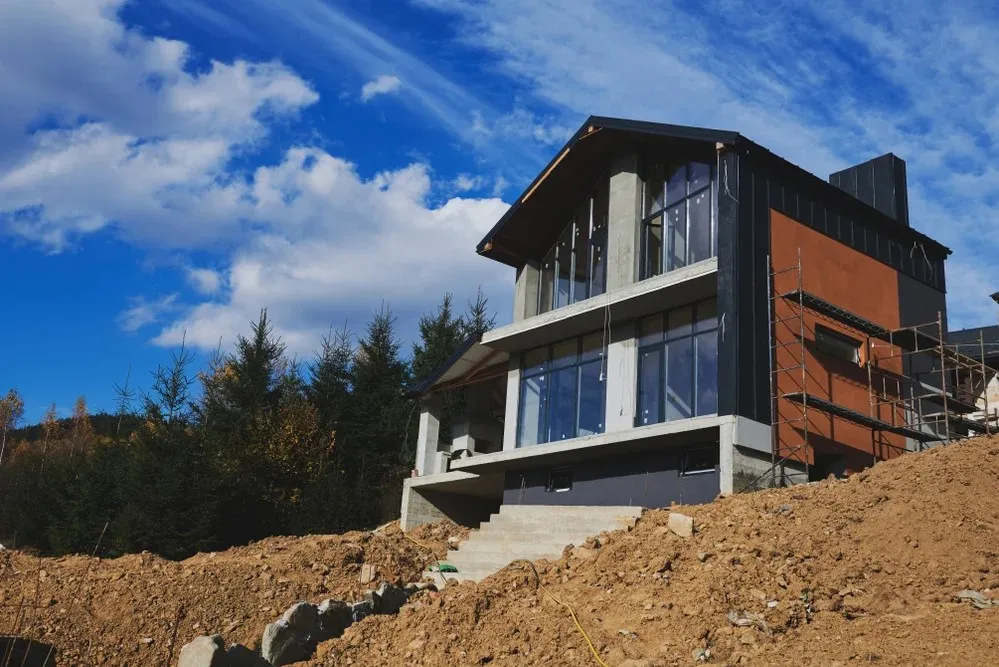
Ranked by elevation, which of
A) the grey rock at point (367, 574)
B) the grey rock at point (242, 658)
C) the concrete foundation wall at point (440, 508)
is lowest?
the grey rock at point (242, 658)

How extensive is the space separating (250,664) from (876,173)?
20435mm

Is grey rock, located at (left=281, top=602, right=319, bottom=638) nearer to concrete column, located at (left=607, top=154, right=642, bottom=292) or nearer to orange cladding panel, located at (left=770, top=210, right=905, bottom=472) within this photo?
orange cladding panel, located at (left=770, top=210, right=905, bottom=472)

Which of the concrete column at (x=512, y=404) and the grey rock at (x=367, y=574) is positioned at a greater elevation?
the concrete column at (x=512, y=404)

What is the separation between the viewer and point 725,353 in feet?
58.1

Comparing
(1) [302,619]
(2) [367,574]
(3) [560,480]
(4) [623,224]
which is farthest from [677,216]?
(1) [302,619]

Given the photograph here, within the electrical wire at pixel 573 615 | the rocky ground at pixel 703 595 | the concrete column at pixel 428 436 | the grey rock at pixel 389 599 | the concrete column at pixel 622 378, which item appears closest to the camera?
the rocky ground at pixel 703 595

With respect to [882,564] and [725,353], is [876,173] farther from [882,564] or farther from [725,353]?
[882,564]

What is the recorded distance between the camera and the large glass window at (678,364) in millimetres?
18359

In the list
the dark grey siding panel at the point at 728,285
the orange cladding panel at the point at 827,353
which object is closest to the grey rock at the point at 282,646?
the dark grey siding panel at the point at 728,285

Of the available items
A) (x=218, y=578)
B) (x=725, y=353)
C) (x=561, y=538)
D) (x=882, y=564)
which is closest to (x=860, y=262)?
(x=725, y=353)

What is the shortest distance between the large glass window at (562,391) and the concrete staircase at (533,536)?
11.5 feet

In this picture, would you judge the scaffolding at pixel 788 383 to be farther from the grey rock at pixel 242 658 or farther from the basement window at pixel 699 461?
the grey rock at pixel 242 658

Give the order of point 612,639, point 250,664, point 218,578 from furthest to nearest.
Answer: point 218,578
point 250,664
point 612,639

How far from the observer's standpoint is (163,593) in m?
15.1
